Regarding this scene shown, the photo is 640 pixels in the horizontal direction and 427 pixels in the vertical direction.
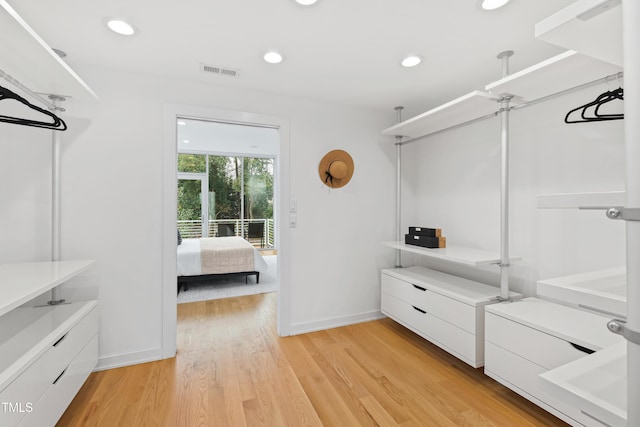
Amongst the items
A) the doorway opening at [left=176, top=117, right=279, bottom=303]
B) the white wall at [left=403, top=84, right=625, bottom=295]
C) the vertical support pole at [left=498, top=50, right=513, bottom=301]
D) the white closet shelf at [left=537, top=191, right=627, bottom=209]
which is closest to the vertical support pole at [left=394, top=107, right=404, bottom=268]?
the white wall at [left=403, top=84, right=625, bottom=295]

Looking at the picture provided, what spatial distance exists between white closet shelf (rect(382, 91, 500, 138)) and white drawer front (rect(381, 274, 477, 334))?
142cm

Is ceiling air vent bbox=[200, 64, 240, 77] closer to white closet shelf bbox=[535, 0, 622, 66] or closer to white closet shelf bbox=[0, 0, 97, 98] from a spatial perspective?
white closet shelf bbox=[0, 0, 97, 98]

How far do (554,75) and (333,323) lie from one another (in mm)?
2609

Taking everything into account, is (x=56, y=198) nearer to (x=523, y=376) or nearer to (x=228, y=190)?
(x=523, y=376)

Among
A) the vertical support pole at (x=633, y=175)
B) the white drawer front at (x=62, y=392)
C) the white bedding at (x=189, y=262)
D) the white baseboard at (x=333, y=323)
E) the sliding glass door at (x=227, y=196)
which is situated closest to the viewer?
the vertical support pole at (x=633, y=175)

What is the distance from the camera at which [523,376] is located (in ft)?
5.75

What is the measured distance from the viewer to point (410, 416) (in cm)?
176

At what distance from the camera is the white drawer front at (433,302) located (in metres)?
2.12

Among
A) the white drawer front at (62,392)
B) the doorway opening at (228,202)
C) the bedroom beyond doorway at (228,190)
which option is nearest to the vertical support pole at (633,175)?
the white drawer front at (62,392)

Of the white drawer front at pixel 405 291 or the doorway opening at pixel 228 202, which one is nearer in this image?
the white drawer front at pixel 405 291

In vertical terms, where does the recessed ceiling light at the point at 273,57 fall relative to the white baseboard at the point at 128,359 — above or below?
above

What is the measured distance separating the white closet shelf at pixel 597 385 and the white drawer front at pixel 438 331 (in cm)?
138

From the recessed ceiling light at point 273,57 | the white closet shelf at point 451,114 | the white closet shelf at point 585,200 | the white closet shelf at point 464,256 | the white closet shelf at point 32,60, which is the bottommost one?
the white closet shelf at point 464,256

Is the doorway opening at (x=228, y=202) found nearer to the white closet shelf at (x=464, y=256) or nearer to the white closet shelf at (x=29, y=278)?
the white closet shelf at (x=29, y=278)
